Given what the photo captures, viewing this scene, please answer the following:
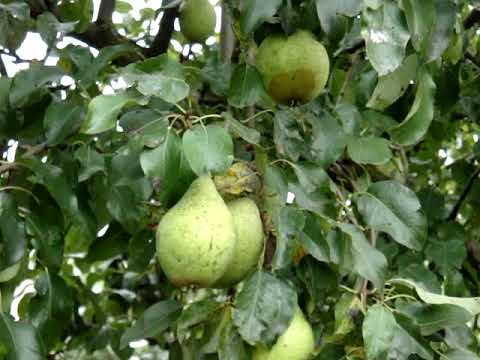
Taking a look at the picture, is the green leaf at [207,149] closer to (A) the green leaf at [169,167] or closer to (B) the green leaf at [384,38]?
(A) the green leaf at [169,167]

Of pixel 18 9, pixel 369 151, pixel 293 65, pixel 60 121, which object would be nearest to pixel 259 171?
pixel 293 65

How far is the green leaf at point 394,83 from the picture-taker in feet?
4.96

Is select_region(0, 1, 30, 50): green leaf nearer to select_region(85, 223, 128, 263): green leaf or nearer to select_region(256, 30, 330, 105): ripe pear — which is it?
select_region(85, 223, 128, 263): green leaf

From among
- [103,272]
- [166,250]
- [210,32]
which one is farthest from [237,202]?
[103,272]

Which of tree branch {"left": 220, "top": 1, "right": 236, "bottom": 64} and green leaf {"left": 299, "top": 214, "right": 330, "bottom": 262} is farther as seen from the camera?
tree branch {"left": 220, "top": 1, "right": 236, "bottom": 64}

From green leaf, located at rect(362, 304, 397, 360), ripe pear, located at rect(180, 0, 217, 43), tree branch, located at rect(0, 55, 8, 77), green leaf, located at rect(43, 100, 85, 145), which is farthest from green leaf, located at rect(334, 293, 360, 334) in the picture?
tree branch, located at rect(0, 55, 8, 77)

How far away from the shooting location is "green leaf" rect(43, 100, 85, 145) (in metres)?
1.61

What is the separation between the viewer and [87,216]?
165 cm

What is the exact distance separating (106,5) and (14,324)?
1004mm

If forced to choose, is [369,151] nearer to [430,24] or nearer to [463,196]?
[430,24]

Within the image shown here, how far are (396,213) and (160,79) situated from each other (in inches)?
19.3

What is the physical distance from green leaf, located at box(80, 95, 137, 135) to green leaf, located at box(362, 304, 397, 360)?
0.47m

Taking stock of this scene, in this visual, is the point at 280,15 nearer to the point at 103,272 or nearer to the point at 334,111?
the point at 334,111

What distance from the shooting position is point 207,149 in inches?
48.9
